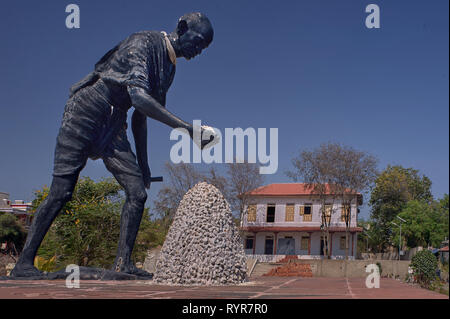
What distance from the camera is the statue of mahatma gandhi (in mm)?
4770

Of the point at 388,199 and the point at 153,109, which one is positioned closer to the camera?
the point at 153,109

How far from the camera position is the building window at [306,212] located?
110 ft

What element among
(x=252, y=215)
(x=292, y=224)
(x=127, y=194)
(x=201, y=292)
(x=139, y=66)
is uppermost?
(x=139, y=66)

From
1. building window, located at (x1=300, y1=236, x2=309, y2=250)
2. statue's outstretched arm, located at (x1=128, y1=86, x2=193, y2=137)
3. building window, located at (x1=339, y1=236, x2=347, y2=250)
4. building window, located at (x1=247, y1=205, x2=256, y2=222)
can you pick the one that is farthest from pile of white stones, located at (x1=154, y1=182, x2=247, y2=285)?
building window, located at (x1=247, y1=205, x2=256, y2=222)

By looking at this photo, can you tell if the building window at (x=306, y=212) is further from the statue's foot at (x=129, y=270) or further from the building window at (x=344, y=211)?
the statue's foot at (x=129, y=270)

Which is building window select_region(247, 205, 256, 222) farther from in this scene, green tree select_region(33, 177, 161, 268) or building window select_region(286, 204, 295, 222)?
green tree select_region(33, 177, 161, 268)

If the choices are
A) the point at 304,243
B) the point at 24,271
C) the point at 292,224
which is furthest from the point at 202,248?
the point at 292,224

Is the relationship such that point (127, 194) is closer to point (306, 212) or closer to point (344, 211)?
point (344, 211)

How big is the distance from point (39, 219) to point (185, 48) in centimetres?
232

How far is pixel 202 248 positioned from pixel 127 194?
45.1 inches

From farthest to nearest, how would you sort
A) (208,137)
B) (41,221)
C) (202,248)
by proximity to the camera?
1. (41,221)
2. (208,137)
3. (202,248)

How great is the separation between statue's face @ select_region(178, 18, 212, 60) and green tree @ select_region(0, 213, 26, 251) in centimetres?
2337

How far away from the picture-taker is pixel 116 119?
5.06 metres

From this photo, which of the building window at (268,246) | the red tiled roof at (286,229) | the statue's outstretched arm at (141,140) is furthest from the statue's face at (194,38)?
the building window at (268,246)
